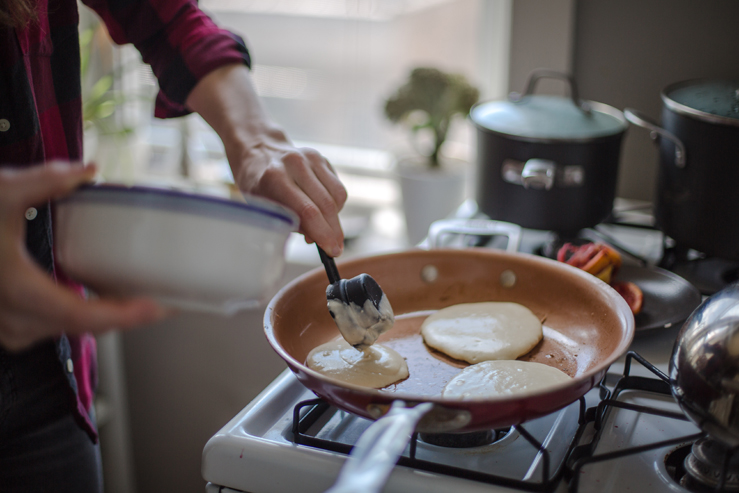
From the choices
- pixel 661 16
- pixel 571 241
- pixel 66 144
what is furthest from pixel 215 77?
pixel 661 16

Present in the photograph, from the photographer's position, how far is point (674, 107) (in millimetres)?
917

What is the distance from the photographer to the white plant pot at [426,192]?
144cm

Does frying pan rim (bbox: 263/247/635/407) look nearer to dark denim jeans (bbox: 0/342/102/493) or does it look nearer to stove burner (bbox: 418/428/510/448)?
stove burner (bbox: 418/428/510/448)

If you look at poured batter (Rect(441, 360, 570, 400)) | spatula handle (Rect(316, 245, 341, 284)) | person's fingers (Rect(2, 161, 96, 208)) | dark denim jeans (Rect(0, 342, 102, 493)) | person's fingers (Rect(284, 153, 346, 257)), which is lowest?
dark denim jeans (Rect(0, 342, 102, 493))

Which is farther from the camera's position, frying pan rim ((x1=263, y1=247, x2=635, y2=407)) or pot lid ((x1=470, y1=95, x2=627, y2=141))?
pot lid ((x1=470, y1=95, x2=627, y2=141))

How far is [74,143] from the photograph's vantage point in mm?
836

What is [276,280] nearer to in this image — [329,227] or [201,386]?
[329,227]

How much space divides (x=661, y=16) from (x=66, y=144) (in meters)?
1.09

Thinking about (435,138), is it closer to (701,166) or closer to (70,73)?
(701,166)

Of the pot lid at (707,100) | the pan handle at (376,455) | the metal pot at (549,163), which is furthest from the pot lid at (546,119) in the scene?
the pan handle at (376,455)

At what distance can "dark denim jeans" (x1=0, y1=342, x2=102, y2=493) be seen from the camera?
760 millimetres

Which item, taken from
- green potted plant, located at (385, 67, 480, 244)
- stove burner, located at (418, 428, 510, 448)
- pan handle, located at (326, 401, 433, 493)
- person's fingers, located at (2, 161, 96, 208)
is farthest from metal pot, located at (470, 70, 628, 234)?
person's fingers, located at (2, 161, 96, 208)

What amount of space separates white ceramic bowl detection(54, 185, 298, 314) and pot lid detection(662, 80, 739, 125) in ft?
2.22

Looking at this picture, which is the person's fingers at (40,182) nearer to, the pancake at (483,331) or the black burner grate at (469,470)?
the black burner grate at (469,470)
